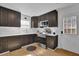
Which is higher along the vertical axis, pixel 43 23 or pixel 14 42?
pixel 43 23

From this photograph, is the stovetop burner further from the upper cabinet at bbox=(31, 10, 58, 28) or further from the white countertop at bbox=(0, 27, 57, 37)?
the upper cabinet at bbox=(31, 10, 58, 28)

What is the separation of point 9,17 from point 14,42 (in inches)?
21.2

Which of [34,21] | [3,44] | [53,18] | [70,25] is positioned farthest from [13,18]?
[70,25]

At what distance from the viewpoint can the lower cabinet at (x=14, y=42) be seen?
3.89ft

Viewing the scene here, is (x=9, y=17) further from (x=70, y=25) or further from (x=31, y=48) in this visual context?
(x=70, y=25)

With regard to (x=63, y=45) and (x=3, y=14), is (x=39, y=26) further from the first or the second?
(x=3, y=14)

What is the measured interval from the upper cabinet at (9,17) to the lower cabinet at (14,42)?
0.29 m

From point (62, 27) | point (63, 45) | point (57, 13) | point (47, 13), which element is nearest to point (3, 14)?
point (47, 13)

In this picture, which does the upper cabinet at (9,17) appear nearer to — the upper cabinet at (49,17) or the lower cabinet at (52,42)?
the upper cabinet at (49,17)

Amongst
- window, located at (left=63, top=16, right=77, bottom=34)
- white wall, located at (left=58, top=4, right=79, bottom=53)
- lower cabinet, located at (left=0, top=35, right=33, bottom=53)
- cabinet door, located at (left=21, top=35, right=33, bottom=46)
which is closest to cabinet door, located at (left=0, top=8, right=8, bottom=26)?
lower cabinet, located at (left=0, top=35, right=33, bottom=53)

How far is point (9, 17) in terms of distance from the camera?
1.28m

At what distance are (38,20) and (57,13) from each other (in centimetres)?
38

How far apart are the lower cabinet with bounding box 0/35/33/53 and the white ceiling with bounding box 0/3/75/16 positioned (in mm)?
502

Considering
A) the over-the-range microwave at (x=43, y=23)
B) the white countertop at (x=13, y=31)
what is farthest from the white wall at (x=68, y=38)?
the white countertop at (x=13, y=31)
